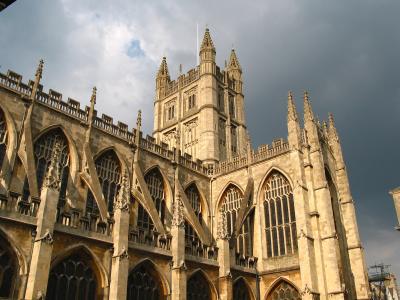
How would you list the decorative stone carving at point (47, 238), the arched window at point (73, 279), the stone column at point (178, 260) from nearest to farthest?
1. the decorative stone carving at point (47, 238)
2. the arched window at point (73, 279)
3. the stone column at point (178, 260)

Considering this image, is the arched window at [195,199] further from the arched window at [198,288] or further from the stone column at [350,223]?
the stone column at [350,223]

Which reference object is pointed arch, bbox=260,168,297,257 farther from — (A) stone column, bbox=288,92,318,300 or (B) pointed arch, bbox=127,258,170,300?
(B) pointed arch, bbox=127,258,170,300

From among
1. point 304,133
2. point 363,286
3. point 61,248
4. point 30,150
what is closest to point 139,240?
point 61,248

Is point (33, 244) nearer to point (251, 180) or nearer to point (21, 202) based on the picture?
point (21, 202)

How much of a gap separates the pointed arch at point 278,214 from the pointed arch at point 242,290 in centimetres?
265

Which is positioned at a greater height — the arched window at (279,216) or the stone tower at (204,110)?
the stone tower at (204,110)

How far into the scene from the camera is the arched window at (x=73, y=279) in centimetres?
1623

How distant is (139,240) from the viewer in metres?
19.6

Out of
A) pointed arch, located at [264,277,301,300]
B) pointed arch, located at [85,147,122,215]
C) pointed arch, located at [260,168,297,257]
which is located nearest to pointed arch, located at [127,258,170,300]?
pointed arch, located at [85,147,122,215]

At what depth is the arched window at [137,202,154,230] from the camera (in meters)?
25.0

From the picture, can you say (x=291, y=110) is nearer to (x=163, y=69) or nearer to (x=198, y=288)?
(x=198, y=288)

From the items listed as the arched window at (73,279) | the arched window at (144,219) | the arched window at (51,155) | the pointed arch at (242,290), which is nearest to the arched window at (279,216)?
the pointed arch at (242,290)

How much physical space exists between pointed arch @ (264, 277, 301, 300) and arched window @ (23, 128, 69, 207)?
1327 cm

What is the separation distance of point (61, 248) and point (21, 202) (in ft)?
7.82
